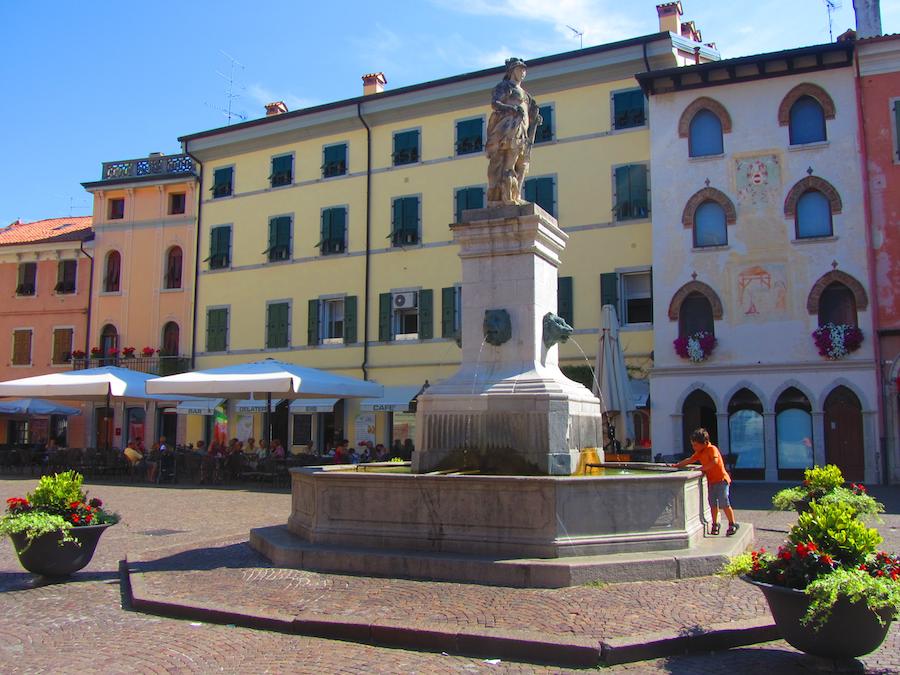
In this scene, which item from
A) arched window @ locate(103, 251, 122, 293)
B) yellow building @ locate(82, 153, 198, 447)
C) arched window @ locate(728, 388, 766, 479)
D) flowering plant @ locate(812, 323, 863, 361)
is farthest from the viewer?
arched window @ locate(103, 251, 122, 293)

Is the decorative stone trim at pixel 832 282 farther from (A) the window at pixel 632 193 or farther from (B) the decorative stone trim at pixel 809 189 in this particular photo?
(A) the window at pixel 632 193

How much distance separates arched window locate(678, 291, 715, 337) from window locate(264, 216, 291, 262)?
14.7m

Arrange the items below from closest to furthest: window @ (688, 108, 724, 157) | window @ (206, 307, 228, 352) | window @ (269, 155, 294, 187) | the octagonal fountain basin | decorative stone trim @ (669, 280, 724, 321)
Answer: the octagonal fountain basin
decorative stone trim @ (669, 280, 724, 321)
window @ (688, 108, 724, 157)
window @ (269, 155, 294, 187)
window @ (206, 307, 228, 352)

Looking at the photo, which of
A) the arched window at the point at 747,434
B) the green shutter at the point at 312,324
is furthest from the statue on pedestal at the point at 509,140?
the green shutter at the point at 312,324

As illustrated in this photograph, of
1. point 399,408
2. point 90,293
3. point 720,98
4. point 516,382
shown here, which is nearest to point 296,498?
point 516,382

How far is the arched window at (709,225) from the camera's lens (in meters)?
23.9

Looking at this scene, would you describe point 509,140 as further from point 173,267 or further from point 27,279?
point 27,279

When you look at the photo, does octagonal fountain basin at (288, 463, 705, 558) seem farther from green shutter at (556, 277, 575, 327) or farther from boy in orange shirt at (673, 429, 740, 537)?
green shutter at (556, 277, 575, 327)

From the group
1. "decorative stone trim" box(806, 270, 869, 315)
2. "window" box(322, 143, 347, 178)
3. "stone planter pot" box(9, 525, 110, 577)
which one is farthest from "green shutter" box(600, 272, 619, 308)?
"stone planter pot" box(9, 525, 110, 577)

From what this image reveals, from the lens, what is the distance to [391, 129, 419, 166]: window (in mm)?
29188

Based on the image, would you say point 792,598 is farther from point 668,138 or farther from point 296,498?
point 668,138

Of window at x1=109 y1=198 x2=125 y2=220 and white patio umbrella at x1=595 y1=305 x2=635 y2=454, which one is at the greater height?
window at x1=109 y1=198 x2=125 y2=220

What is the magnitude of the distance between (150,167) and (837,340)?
2678 centimetres

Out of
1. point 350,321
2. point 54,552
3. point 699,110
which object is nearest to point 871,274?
point 699,110
